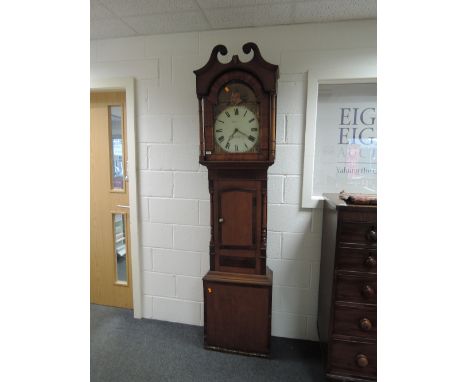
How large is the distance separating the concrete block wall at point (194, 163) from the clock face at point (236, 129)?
0.35 metres

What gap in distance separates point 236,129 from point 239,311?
3.91 feet

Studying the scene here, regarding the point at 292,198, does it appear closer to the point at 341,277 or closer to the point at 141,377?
the point at 341,277

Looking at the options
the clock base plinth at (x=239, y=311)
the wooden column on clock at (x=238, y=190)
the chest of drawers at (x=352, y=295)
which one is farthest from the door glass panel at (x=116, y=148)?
the chest of drawers at (x=352, y=295)

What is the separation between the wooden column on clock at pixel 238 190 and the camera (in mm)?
1371

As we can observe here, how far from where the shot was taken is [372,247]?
129cm

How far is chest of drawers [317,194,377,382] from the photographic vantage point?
1290 mm

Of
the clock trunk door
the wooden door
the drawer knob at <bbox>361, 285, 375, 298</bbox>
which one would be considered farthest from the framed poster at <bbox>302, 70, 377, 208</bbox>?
the wooden door

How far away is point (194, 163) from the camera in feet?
5.92

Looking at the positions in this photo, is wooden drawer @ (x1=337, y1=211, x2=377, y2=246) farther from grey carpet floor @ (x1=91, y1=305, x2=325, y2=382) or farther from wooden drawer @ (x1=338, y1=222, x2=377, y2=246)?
grey carpet floor @ (x1=91, y1=305, x2=325, y2=382)

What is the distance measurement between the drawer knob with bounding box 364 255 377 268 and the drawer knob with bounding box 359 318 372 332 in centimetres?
32

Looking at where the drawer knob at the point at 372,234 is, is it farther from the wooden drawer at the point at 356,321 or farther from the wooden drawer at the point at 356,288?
the wooden drawer at the point at 356,321

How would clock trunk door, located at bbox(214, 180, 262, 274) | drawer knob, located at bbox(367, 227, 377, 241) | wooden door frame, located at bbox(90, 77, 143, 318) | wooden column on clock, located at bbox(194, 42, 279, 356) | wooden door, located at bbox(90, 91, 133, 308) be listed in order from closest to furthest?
drawer knob, located at bbox(367, 227, 377, 241), wooden column on clock, located at bbox(194, 42, 279, 356), clock trunk door, located at bbox(214, 180, 262, 274), wooden door frame, located at bbox(90, 77, 143, 318), wooden door, located at bbox(90, 91, 133, 308)
